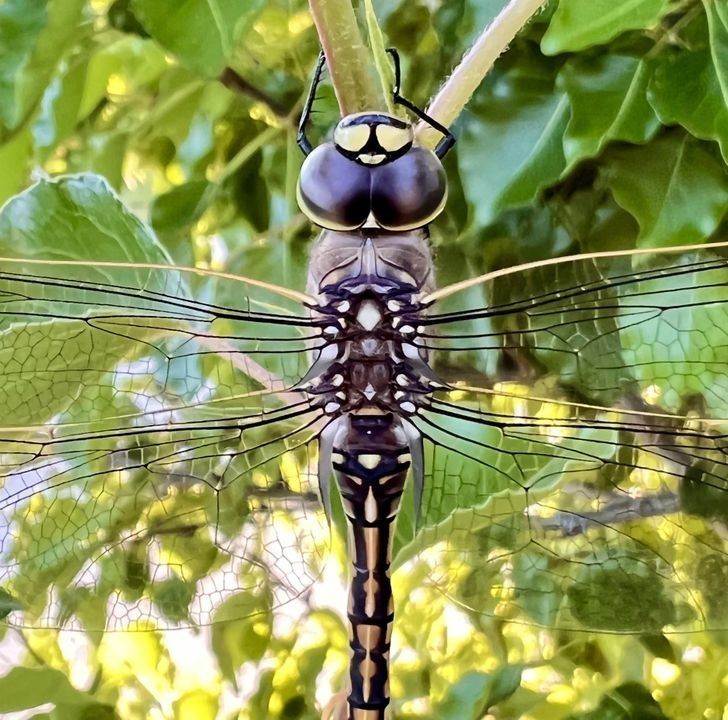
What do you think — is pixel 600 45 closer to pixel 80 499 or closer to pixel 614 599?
pixel 614 599

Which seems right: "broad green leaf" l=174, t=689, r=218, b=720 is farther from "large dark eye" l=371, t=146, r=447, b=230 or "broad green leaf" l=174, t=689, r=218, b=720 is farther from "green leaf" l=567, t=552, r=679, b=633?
"large dark eye" l=371, t=146, r=447, b=230

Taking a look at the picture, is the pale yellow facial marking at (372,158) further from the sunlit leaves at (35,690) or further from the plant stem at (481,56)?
the sunlit leaves at (35,690)

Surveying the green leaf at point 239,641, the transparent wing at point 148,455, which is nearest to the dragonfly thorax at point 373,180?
the transparent wing at point 148,455

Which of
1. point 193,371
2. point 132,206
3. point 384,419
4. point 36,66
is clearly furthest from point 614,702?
point 36,66

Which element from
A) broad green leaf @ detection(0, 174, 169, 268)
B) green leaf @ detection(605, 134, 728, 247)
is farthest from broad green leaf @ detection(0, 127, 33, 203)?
green leaf @ detection(605, 134, 728, 247)

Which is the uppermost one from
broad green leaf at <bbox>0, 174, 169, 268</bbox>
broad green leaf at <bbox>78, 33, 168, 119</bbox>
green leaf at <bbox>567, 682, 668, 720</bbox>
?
broad green leaf at <bbox>78, 33, 168, 119</bbox>

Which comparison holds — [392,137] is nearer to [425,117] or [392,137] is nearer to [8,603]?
[425,117]

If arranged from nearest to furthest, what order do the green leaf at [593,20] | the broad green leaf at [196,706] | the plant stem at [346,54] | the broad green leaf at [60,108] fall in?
1. the plant stem at [346,54]
2. the green leaf at [593,20]
3. the broad green leaf at [60,108]
4. the broad green leaf at [196,706]
